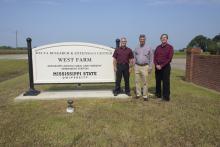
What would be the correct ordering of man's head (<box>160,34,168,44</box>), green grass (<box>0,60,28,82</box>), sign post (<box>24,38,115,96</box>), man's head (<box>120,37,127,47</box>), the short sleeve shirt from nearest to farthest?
man's head (<box>160,34,168,44</box>), man's head (<box>120,37,127,47</box>), the short sleeve shirt, sign post (<box>24,38,115,96</box>), green grass (<box>0,60,28,82</box>)

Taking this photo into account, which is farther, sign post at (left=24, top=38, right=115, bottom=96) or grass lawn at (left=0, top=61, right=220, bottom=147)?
sign post at (left=24, top=38, right=115, bottom=96)

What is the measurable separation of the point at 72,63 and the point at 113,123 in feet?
11.2

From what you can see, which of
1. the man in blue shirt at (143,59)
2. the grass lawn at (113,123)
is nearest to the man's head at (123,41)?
→ the man in blue shirt at (143,59)

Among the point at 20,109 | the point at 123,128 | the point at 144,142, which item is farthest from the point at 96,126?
the point at 20,109

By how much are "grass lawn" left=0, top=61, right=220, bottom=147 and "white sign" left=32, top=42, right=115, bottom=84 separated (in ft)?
3.55

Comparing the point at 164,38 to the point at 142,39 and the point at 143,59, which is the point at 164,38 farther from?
the point at 143,59

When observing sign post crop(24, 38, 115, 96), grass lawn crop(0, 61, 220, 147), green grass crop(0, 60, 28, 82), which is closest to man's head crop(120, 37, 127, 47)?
sign post crop(24, 38, 115, 96)

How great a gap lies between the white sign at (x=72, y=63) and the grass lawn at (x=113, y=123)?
1081 millimetres

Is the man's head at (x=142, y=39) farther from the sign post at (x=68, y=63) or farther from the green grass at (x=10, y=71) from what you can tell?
the green grass at (x=10, y=71)

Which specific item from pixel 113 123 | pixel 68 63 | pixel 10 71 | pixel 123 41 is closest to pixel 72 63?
pixel 68 63

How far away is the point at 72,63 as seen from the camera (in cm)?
855

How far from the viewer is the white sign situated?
332 inches

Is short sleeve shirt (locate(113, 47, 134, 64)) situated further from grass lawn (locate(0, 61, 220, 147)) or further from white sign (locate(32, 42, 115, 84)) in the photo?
grass lawn (locate(0, 61, 220, 147))

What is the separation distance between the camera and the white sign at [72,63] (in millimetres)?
8445
